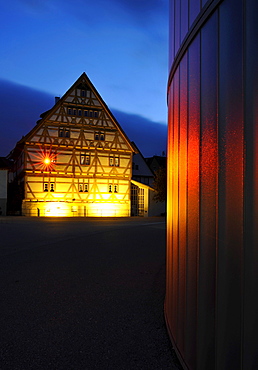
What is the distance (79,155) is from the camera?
108ft

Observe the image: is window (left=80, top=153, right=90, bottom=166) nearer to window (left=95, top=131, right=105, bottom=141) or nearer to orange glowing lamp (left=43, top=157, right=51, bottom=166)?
window (left=95, top=131, right=105, bottom=141)

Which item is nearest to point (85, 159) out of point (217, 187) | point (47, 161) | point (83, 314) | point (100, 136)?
point (100, 136)

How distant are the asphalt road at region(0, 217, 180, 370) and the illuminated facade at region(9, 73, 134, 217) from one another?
926 inches

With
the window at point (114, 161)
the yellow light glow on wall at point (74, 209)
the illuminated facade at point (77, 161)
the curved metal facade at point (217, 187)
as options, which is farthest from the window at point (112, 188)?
the curved metal facade at point (217, 187)

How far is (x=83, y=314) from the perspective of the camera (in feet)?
14.5

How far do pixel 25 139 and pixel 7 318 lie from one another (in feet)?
93.3

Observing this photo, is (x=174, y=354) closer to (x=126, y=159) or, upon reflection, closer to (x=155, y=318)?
(x=155, y=318)

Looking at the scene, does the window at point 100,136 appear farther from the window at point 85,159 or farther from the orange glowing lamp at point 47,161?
the orange glowing lamp at point 47,161

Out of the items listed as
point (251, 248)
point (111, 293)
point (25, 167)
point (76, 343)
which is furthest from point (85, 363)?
point (25, 167)

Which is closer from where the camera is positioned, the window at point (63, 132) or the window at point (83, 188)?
the window at point (63, 132)

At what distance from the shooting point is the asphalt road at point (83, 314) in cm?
315

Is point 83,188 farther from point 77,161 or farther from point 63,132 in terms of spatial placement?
point 63,132

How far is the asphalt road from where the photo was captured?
315 cm

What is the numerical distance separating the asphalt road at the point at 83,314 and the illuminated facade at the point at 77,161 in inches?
926
